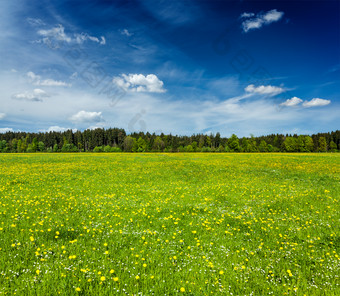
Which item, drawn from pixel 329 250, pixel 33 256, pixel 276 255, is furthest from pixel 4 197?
pixel 329 250

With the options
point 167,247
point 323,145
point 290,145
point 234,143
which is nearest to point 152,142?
point 234,143

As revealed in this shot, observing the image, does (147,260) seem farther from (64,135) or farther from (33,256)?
(64,135)

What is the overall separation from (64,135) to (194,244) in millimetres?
188288

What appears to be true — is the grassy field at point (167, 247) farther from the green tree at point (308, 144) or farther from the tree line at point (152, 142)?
the green tree at point (308, 144)

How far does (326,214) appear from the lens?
8914 millimetres

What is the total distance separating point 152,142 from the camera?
522 feet

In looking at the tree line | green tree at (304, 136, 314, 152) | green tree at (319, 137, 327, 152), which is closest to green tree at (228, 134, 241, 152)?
the tree line

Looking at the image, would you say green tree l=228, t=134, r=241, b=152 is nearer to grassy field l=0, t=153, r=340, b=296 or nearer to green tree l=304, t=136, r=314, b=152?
green tree l=304, t=136, r=314, b=152

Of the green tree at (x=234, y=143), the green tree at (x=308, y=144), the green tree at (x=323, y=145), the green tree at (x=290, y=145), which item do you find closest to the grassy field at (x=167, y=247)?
the green tree at (x=234, y=143)

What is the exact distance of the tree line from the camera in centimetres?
12688

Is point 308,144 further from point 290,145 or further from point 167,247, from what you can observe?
point 167,247

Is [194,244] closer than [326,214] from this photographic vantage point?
Yes

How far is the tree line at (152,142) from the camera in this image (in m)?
127

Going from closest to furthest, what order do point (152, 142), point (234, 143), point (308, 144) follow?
1. point (234, 143)
2. point (308, 144)
3. point (152, 142)
